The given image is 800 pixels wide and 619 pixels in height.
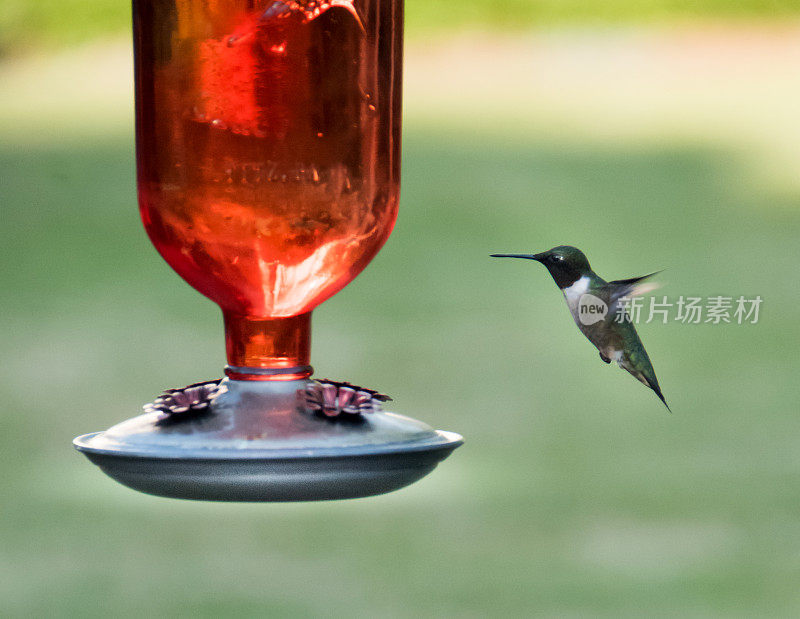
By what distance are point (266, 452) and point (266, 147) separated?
36cm

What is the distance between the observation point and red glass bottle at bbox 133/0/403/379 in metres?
1.31

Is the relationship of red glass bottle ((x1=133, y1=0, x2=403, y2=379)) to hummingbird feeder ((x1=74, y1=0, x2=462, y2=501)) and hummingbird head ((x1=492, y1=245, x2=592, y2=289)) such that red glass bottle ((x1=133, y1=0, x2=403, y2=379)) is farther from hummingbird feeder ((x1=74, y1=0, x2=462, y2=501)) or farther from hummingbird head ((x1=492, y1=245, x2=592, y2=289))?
hummingbird head ((x1=492, y1=245, x2=592, y2=289))

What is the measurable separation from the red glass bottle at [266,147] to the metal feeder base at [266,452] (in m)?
0.13

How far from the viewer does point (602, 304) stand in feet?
6.39

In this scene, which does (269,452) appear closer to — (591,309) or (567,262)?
(567,262)

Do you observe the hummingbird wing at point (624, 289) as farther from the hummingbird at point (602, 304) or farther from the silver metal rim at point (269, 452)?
the silver metal rim at point (269, 452)

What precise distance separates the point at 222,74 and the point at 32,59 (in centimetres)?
579

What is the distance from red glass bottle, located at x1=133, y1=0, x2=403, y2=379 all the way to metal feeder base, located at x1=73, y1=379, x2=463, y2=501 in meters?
0.13

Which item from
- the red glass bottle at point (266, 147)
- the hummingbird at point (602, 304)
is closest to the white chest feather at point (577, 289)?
the hummingbird at point (602, 304)

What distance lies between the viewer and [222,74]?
131cm

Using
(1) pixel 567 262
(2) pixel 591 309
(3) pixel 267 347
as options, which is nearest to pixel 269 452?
(3) pixel 267 347

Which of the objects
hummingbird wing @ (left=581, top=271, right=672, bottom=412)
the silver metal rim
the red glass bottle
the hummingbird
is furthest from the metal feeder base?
hummingbird wing @ (left=581, top=271, right=672, bottom=412)

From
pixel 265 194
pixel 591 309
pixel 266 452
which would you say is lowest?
pixel 266 452

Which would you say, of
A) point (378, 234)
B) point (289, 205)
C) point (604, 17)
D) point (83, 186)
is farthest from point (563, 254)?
point (83, 186)
